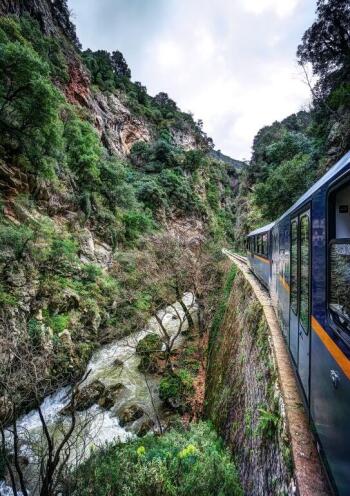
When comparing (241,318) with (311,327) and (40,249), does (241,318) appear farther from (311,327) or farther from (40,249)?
(40,249)

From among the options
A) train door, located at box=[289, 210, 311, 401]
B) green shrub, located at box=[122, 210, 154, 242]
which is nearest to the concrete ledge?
train door, located at box=[289, 210, 311, 401]

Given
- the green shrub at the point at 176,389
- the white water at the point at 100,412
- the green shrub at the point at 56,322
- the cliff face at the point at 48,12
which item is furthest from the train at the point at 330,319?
the cliff face at the point at 48,12

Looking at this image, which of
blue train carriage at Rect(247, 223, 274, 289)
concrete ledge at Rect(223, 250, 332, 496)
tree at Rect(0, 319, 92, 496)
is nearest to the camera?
concrete ledge at Rect(223, 250, 332, 496)

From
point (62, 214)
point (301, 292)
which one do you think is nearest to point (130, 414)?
point (301, 292)

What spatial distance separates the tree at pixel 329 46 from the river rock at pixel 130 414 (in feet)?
84.0

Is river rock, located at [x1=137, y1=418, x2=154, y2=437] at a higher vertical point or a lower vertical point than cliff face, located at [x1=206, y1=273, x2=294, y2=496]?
lower

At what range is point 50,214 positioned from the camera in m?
18.9

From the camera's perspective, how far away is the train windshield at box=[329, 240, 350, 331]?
2314 millimetres

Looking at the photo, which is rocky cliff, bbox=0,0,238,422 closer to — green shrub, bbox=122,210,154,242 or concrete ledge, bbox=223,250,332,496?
green shrub, bbox=122,210,154,242

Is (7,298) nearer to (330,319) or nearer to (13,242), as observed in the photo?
(13,242)

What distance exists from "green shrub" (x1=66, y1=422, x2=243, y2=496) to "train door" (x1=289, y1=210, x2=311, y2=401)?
8.29 feet

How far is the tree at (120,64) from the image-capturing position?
190 ft

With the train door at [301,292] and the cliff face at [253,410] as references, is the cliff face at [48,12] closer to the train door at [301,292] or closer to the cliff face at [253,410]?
the train door at [301,292]

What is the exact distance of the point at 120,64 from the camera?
5862cm
